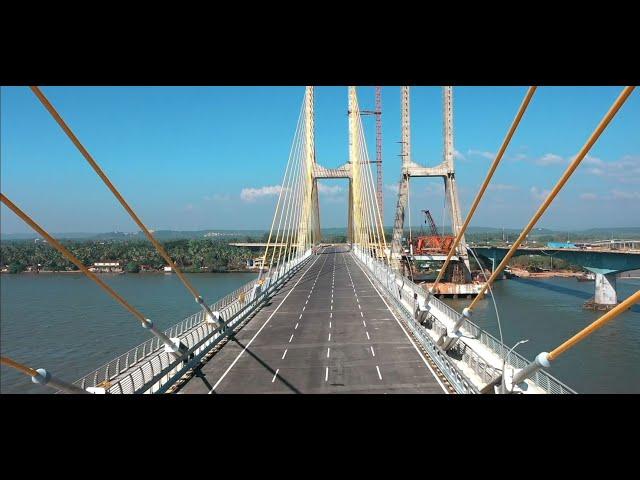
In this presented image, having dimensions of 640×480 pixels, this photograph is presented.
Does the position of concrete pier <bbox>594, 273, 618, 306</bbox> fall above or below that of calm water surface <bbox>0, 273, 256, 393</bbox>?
above

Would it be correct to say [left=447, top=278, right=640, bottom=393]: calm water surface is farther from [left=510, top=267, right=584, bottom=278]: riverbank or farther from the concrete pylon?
[left=510, top=267, right=584, bottom=278]: riverbank

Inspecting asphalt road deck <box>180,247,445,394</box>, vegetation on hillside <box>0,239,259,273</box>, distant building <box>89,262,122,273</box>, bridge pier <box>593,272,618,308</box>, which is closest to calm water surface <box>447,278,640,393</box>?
bridge pier <box>593,272,618,308</box>

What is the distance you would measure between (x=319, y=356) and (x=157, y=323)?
15.8m

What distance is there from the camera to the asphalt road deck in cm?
966

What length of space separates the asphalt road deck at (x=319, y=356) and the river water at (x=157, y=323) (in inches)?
276

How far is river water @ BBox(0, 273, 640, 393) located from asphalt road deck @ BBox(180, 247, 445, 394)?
700 centimetres

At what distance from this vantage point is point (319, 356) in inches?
479

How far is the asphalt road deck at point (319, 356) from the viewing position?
9664mm

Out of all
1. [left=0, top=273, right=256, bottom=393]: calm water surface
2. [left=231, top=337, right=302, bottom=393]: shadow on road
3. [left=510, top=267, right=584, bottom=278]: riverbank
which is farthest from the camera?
[left=510, top=267, right=584, bottom=278]: riverbank

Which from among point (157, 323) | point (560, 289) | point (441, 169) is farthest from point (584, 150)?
point (560, 289)

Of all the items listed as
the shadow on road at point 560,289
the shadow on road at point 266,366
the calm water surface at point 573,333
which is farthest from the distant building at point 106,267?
the shadow on road at point 560,289

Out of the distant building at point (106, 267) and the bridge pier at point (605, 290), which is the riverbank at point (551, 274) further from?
the distant building at point (106, 267)

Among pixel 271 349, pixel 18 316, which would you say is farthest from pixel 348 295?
pixel 18 316
